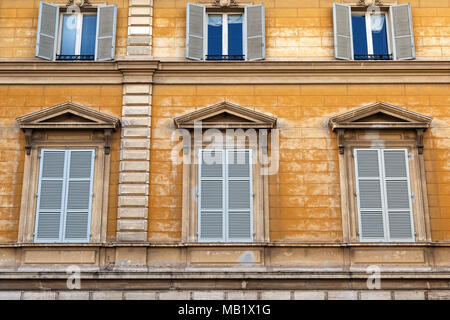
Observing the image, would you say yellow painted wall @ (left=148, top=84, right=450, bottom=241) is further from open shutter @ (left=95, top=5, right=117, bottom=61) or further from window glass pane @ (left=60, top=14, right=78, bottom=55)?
window glass pane @ (left=60, top=14, right=78, bottom=55)

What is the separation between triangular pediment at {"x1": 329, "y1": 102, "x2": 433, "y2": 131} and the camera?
46.1 ft

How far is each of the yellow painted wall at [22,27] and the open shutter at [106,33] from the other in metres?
0.17

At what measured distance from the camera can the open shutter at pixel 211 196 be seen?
13.7 meters

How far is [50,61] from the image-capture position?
1470 cm

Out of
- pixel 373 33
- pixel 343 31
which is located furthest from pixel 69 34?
pixel 373 33

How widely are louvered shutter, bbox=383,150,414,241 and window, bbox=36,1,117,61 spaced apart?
680cm

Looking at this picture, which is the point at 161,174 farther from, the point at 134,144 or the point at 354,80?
the point at 354,80

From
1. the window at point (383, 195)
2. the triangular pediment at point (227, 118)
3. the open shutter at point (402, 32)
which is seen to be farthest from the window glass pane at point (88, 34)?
the open shutter at point (402, 32)

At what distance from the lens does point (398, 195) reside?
45.5 ft

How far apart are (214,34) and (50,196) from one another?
17.7 feet

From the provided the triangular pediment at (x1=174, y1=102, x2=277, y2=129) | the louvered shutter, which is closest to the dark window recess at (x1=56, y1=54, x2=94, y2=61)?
the triangular pediment at (x1=174, y1=102, x2=277, y2=129)

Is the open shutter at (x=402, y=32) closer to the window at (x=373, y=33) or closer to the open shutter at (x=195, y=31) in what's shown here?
the window at (x=373, y=33)

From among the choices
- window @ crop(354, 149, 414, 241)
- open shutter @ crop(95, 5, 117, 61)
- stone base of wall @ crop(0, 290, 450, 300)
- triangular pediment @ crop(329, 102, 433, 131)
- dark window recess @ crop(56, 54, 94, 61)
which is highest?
open shutter @ crop(95, 5, 117, 61)
